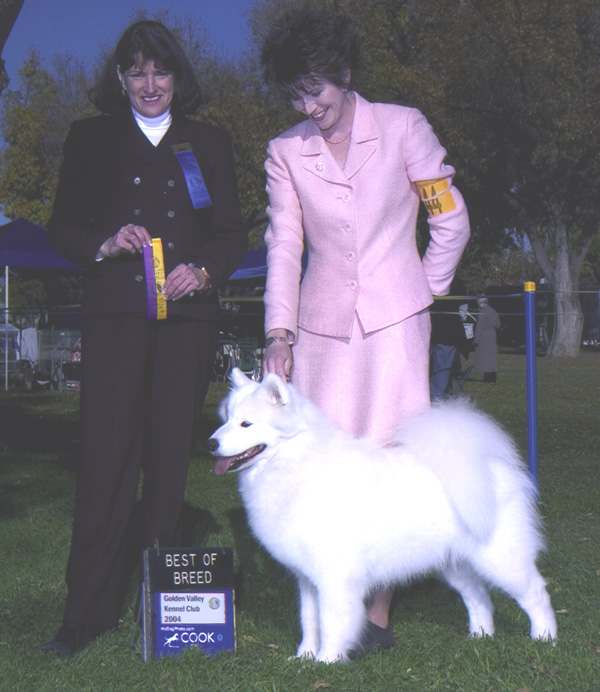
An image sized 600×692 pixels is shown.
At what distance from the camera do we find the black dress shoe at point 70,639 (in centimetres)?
321

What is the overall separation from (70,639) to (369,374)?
1.51 meters

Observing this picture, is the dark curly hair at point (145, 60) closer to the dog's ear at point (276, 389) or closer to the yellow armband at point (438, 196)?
the yellow armband at point (438, 196)

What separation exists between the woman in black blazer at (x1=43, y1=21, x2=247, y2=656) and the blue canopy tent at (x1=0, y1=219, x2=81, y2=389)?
41.6 feet

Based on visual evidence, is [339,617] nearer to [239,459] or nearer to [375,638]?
[375,638]

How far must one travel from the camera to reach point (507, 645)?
3.25 metres

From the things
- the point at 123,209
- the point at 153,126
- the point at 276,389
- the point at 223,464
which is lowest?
the point at 223,464

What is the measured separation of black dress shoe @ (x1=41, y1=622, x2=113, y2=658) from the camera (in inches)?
126

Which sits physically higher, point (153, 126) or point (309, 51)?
point (309, 51)

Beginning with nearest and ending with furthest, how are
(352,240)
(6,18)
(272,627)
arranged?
(352,240)
(272,627)
(6,18)

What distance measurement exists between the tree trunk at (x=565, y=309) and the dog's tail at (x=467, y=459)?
2144 cm

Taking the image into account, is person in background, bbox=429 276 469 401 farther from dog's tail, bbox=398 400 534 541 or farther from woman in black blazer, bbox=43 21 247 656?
woman in black blazer, bbox=43 21 247 656

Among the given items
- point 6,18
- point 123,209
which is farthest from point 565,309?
point 123,209

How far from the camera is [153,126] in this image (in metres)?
3.24

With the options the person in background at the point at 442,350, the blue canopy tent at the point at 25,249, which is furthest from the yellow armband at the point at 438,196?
the blue canopy tent at the point at 25,249
